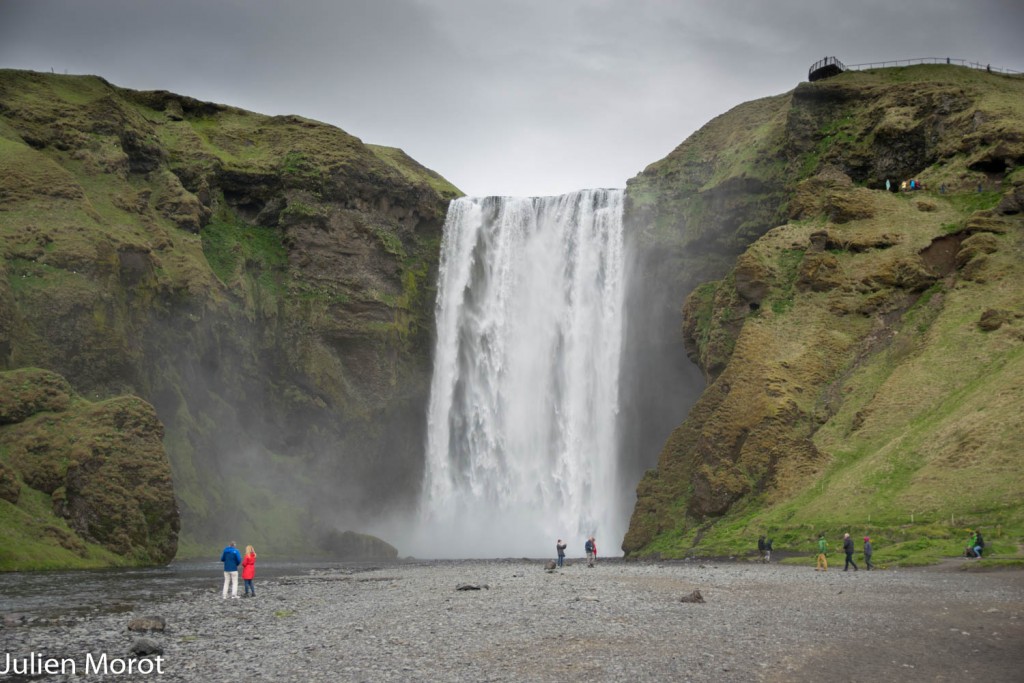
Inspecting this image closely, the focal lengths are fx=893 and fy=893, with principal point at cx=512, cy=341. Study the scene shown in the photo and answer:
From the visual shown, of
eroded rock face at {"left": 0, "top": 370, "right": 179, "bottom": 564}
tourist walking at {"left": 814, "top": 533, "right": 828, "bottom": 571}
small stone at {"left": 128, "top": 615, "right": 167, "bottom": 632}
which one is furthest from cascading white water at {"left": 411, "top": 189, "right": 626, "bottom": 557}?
small stone at {"left": 128, "top": 615, "right": 167, "bottom": 632}

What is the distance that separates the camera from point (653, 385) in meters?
68.9

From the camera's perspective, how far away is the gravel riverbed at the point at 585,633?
49.6 feet

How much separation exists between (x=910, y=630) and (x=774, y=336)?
1328 inches

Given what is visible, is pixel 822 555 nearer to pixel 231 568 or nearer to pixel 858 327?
pixel 858 327

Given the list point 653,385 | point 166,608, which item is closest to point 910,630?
point 166,608

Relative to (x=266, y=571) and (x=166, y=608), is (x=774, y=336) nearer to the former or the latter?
(x=266, y=571)

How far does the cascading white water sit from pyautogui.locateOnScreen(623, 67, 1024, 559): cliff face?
872cm

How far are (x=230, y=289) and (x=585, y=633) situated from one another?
2399 inches

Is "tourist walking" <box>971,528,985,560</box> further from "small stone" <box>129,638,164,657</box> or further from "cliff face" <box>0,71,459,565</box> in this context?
"cliff face" <box>0,71,459,565</box>

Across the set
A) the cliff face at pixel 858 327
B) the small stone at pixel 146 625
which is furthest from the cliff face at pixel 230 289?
the small stone at pixel 146 625

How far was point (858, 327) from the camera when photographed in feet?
168

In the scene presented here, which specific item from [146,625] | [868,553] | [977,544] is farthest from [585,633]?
[977,544]

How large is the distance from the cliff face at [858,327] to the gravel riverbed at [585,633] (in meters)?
9.45

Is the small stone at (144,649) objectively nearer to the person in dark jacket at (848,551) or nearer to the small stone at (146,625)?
the small stone at (146,625)
